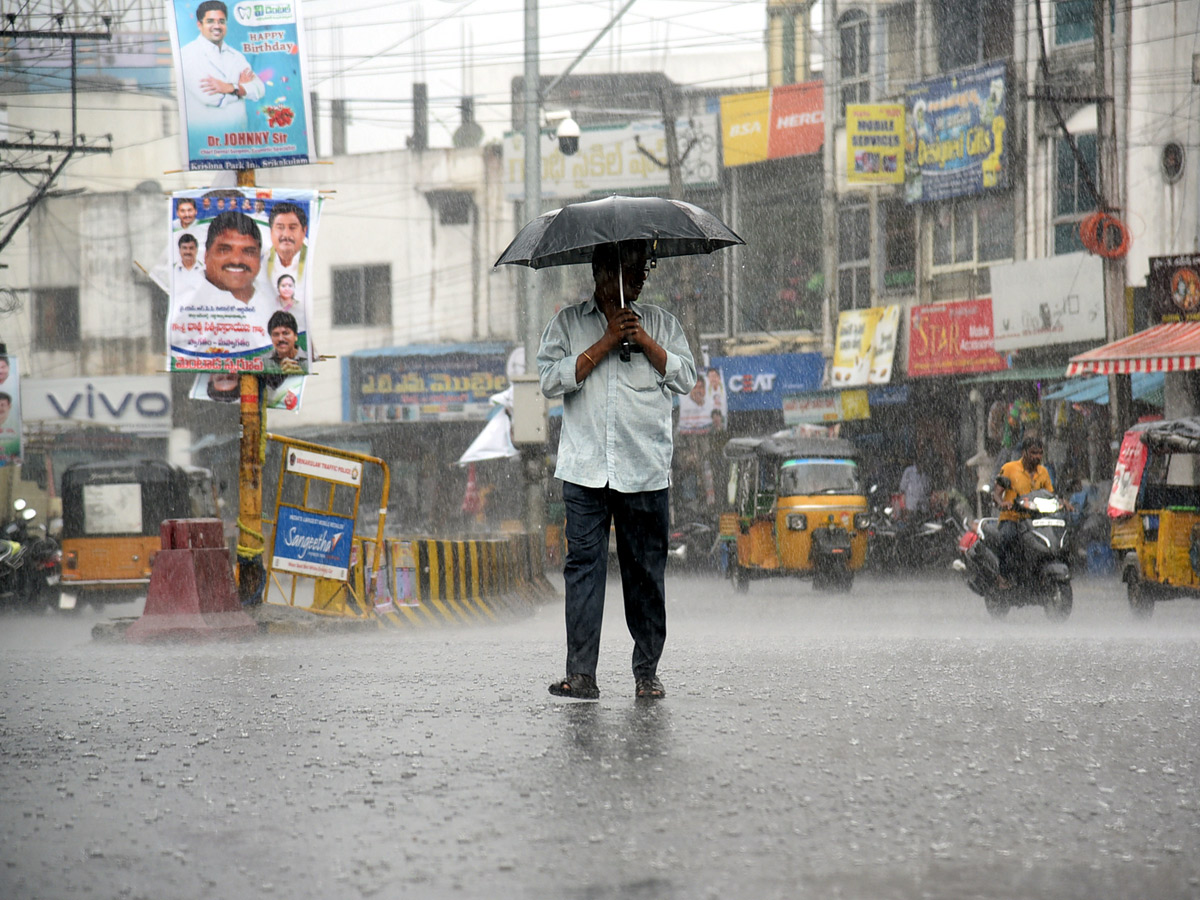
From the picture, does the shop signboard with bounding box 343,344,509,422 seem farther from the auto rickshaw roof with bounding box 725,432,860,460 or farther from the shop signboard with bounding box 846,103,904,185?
the auto rickshaw roof with bounding box 725,432,860,460

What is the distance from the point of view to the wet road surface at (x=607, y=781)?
10.6 ft

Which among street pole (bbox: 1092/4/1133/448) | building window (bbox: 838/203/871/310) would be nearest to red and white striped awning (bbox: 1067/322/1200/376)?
street pole (bbox: 1092/4/1133/448)

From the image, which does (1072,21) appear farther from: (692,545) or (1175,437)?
(1175,437)

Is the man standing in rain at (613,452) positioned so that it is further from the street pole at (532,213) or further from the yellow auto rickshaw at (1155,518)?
the street pole at (532,213)

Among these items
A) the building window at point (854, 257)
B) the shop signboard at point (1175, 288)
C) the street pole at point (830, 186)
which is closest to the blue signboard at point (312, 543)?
the shop signboard at point (1175, 288)

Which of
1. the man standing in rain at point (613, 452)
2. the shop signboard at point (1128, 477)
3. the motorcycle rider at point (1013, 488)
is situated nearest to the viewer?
the man standing in rain at point (613, 452)

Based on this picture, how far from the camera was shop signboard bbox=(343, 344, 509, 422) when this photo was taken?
Result: 39.3 meters

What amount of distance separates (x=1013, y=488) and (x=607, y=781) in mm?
9887

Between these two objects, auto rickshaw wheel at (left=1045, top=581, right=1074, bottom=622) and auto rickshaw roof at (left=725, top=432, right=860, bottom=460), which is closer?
auto rickshaw wheel at (left=1045, top=581, right=1074, bottom=622)

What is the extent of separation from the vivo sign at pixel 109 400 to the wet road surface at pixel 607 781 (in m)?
34.3

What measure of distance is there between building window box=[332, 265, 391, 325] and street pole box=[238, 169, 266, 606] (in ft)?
97.1

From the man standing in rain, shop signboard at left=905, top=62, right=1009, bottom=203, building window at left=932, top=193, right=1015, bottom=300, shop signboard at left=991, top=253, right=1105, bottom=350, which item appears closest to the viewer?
the man standing in rain

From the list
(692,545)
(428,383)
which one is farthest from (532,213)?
(428,383)

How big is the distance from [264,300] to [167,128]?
3544 cm
